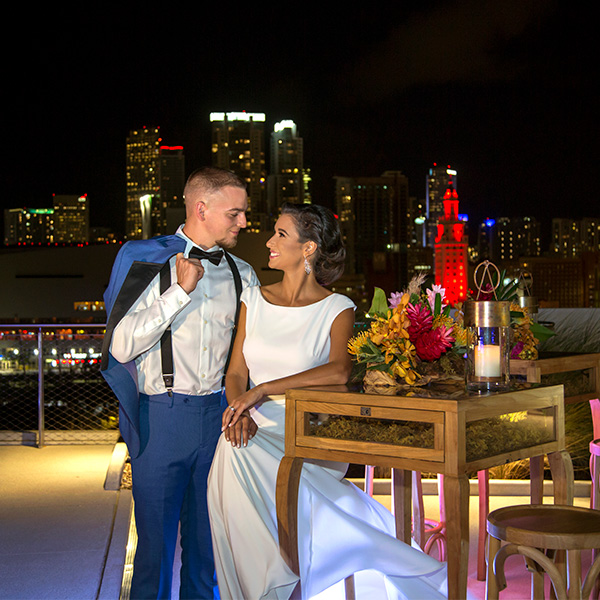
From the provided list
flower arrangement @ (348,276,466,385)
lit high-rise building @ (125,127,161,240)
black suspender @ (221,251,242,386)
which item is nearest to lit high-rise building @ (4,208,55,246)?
lit high-rise building @ (125,127,161,240)

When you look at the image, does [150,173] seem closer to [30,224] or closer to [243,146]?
[243,146]

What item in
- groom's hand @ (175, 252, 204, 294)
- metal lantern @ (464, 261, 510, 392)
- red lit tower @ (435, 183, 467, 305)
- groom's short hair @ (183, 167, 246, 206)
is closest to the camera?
metal lantern @ (464, 261, 510, 392)

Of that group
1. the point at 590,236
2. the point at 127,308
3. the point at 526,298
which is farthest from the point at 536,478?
the point at 590,236

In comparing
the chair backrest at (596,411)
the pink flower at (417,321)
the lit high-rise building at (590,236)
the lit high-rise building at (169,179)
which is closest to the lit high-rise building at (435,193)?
the lit high-rise building at (590,236)

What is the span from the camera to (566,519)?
222cm

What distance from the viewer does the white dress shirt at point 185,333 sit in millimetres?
2688

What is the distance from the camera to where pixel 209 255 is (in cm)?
297

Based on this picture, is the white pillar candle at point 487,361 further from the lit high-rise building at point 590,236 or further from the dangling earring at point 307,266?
the lit high-rise building at point 590,236

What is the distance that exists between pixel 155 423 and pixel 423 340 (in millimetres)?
1121

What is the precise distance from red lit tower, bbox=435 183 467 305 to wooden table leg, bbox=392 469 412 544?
284ft

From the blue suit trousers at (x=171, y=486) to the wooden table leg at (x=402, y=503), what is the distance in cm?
80

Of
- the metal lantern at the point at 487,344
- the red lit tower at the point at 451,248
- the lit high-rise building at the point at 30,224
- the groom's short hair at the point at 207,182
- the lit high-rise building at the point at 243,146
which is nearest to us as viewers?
the metal lantern at the point at 487,344

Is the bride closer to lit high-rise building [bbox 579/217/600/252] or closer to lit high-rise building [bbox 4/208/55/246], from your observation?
lit high-rise building [bbox 4/208/55/246]

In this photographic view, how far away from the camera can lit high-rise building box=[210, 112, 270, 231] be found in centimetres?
11544
